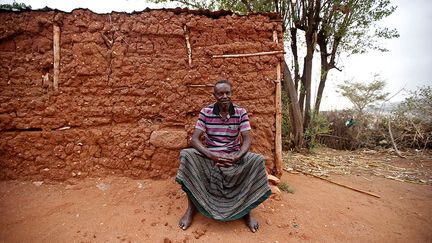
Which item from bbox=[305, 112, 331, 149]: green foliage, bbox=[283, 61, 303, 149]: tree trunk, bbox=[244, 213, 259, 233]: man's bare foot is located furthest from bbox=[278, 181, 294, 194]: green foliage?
bbox=[305, 112, 331, 149]: green foliage

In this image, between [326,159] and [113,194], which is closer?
[113,194]

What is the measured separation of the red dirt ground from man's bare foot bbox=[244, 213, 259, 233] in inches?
2.4

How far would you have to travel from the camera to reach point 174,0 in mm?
6941

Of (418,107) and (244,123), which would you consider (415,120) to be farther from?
(244,123)

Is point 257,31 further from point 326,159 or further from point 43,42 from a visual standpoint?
point 326,159

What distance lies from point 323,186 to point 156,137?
2.65m

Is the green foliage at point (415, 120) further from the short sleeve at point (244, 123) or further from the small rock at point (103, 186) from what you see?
the small rock at point (103, 186)

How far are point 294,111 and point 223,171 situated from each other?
13.2 ft

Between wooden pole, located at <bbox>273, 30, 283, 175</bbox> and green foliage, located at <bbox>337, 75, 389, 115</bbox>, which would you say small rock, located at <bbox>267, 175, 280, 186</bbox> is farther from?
green foliage, located at <bbox>337, 75, 389, 115</bbox>

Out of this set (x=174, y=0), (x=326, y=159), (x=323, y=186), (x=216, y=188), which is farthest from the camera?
(x=174, y=0)

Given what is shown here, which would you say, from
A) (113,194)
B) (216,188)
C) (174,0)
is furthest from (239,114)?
(174,0)

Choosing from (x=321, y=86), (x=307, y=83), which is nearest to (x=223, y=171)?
(x=307, y=83)

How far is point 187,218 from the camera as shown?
2504 millimetres

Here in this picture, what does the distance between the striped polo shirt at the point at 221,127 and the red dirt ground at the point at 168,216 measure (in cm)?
81
